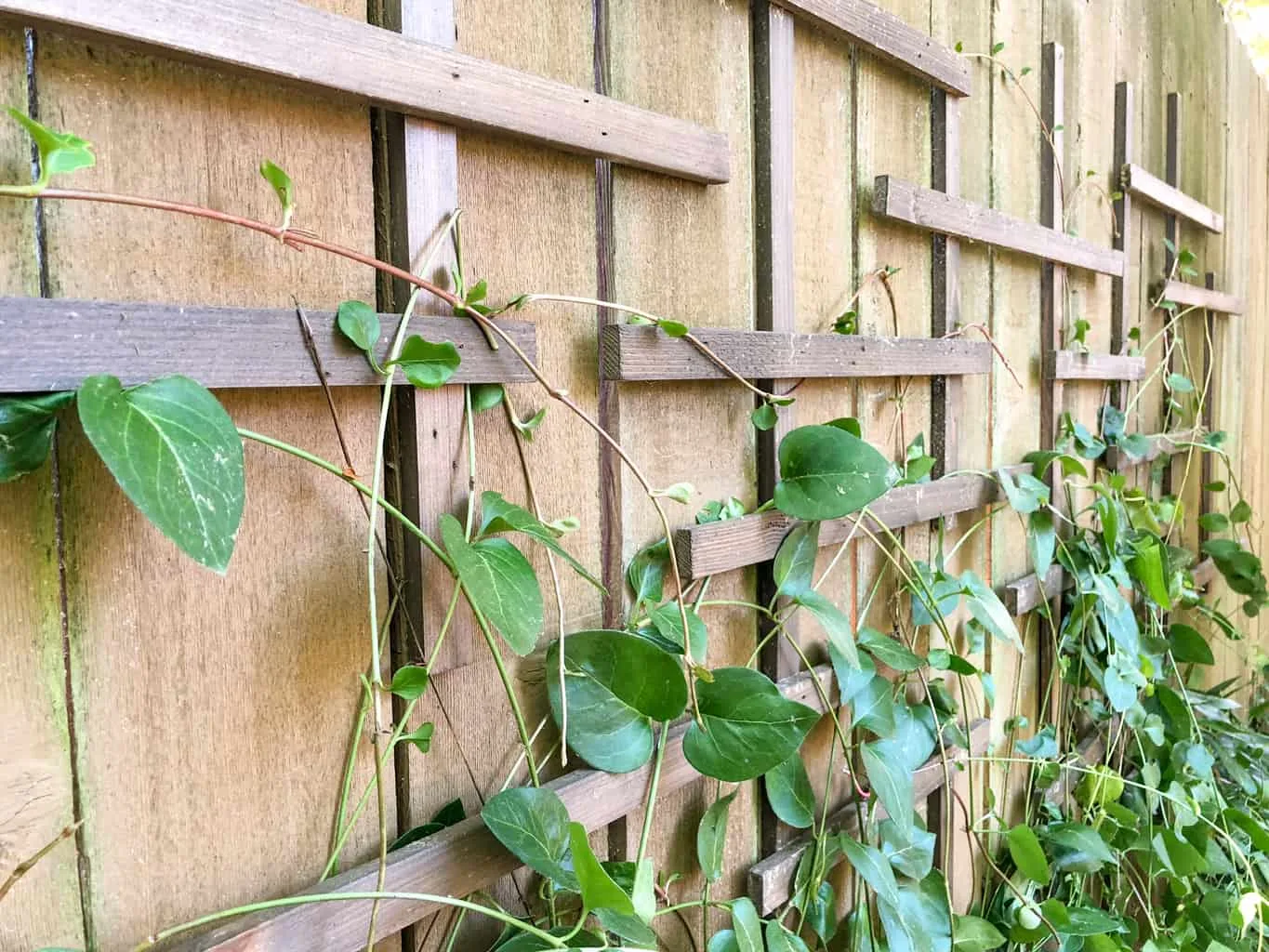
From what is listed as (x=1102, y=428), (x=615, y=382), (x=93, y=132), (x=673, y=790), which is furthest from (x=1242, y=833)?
(x=93, y=132)

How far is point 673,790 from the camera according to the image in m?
0.74

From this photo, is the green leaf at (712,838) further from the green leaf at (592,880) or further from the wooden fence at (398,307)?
the green leaf at (592,880)

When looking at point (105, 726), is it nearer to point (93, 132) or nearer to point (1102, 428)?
point (93, 132)

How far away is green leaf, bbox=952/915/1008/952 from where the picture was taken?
986mm

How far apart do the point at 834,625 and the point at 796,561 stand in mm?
66

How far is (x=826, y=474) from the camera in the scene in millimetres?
751

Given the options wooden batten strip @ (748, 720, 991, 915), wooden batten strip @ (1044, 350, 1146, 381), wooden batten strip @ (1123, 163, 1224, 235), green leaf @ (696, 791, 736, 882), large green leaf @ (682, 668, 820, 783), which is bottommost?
wooden batten strip @ (748, 720, 991, 915)

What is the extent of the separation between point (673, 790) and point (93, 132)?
59cm

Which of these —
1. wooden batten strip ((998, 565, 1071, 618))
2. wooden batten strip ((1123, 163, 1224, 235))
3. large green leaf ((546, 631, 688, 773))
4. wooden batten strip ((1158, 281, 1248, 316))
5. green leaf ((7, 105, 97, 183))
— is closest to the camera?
green leaf ((7, 105, 97, 183))

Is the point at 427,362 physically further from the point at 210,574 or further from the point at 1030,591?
the point at 1030,591

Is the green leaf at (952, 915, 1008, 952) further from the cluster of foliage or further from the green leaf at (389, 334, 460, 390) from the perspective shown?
the green leaf at (389, 334, 460, 390)

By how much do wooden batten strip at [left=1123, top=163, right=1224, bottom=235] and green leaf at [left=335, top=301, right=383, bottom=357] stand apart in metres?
1.52

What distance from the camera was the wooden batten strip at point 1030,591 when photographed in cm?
128

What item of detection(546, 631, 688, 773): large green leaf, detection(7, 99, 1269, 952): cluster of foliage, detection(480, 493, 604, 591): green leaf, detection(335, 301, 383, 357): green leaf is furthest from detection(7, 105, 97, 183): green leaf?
detection(546, 631, 688, 773): large green leaf
